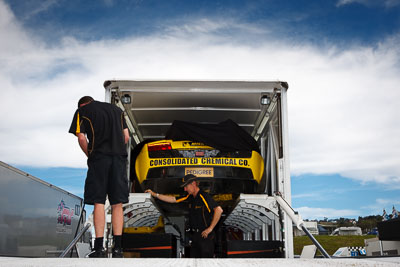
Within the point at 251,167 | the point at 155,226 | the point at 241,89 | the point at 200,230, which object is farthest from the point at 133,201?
the point at 155,226

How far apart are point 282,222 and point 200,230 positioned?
1160 mm

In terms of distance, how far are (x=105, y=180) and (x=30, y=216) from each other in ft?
9.63

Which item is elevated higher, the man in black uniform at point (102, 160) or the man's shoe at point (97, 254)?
the man in black uniform at point (102, 160)

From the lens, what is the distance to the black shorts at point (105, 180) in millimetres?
4074

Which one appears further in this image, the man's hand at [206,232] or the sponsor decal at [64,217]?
the sponsor decal at [64,217]

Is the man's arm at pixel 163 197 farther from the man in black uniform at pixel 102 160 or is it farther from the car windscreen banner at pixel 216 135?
the man in black uniform at pixel 102 160

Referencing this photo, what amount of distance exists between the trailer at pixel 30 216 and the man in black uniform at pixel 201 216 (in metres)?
1.44

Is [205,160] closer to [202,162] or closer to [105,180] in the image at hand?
[202,162]

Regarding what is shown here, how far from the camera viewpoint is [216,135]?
18.6ft

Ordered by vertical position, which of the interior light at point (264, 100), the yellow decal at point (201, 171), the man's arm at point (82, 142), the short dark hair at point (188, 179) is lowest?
the short dark hair at point (188, 179)

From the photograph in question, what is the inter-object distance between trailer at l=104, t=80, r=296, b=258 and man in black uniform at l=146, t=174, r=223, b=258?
23 centimetres

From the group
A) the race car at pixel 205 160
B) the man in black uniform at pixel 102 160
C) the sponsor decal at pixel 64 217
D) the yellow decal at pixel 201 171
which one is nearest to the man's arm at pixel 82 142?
the man in black uniform at pixel 102 160

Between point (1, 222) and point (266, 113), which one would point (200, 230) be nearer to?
point (266, 113)

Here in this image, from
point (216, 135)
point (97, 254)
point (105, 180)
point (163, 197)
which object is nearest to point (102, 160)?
point (105, 180)
